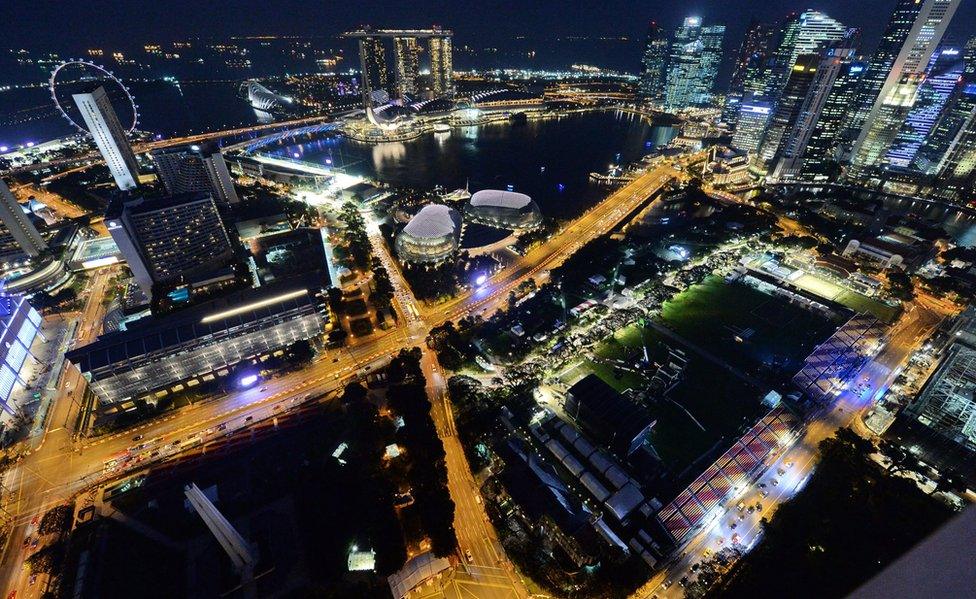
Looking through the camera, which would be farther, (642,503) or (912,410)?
(912,410)

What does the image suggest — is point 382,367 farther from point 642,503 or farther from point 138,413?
point 642,503

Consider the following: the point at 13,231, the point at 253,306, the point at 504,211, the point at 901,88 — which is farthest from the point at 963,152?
the point at 13,231

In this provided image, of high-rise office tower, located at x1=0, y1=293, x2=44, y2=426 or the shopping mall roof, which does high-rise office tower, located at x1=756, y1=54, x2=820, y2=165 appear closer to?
the shopping mall roof

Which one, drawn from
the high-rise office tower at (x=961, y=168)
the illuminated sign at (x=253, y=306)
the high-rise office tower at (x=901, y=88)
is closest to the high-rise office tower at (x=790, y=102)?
the high-rise office tower at (x=901, y=88)

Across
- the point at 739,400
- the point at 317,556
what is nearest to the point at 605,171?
the point at 739,400

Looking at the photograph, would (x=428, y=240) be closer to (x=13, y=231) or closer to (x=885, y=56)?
(x=13, y=231)

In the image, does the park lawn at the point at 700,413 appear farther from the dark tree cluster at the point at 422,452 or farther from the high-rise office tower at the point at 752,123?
the high-rise office tower at the point at 752,123

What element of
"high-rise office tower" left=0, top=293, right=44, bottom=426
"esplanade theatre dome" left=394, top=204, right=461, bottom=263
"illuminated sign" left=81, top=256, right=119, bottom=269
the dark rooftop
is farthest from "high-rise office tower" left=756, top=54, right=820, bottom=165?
"high-rise office tower" left=0, top=293, right=44, bottom=426
